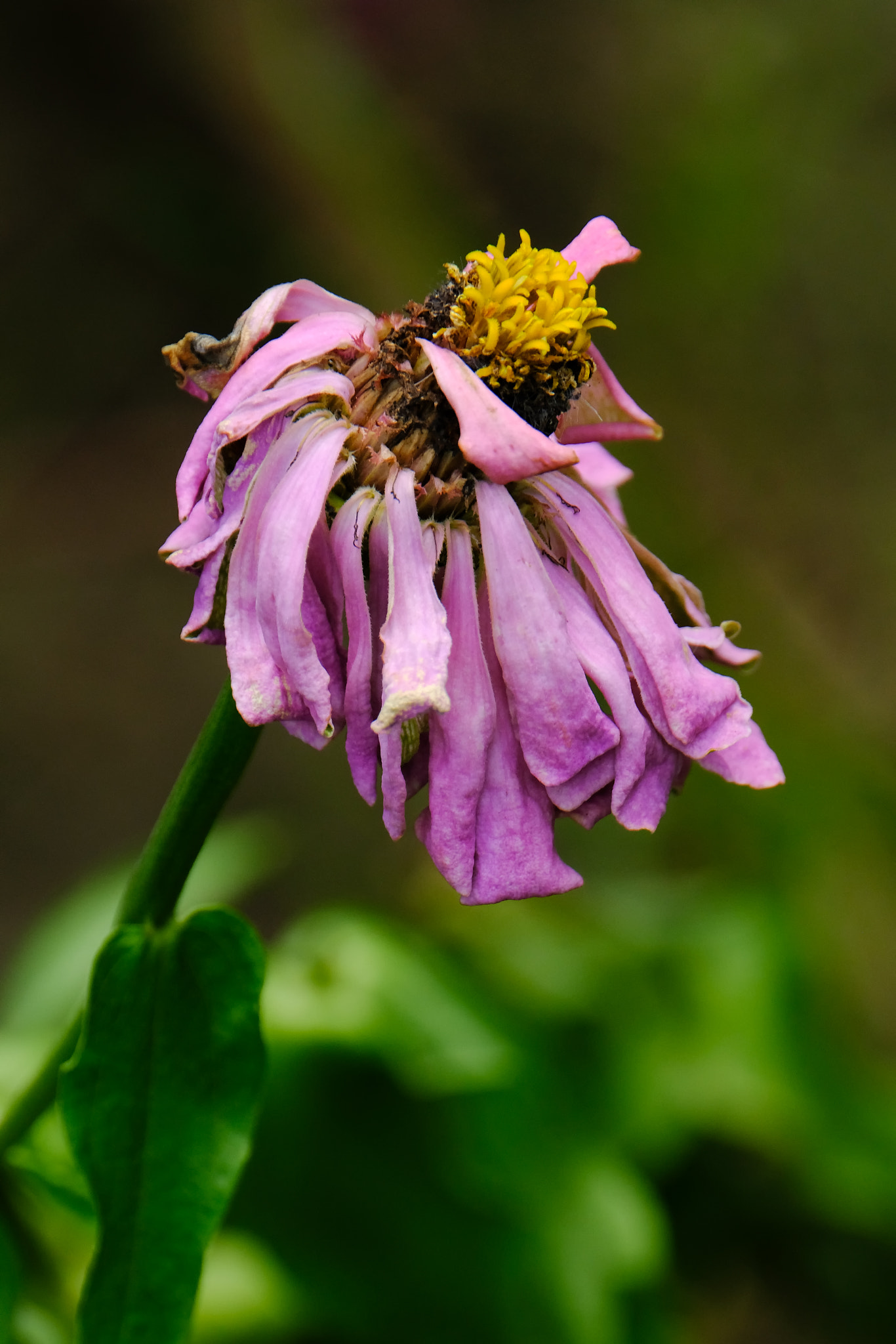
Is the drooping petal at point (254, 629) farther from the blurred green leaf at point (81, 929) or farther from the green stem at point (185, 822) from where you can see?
the blurred green leaf at point (81, 929)

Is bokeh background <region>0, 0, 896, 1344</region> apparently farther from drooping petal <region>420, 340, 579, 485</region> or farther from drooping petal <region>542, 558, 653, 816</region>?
drooping petal <region>420, 340, 579, 485</region>

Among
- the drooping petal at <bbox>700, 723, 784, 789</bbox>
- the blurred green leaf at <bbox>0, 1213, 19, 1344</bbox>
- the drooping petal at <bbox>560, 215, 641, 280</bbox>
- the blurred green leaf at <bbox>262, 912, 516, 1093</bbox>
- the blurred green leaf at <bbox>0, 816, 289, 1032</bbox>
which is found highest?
the drooping petal at <bbox>560, 215, 641, 280</bbox>

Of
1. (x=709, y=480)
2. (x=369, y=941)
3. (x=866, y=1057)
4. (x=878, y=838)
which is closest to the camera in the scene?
(x=369, y=941)

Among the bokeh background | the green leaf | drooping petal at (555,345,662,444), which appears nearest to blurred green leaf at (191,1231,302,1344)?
the bokeh background

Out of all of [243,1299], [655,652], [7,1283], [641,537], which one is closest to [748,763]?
[655,652]

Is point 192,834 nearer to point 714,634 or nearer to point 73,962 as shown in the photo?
point 714,634

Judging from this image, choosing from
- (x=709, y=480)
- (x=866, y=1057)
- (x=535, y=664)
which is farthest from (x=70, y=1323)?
(x=709, y=480)

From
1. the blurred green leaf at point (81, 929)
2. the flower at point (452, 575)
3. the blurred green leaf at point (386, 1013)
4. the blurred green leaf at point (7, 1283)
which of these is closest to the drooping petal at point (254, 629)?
the flower at point (452, 575)
